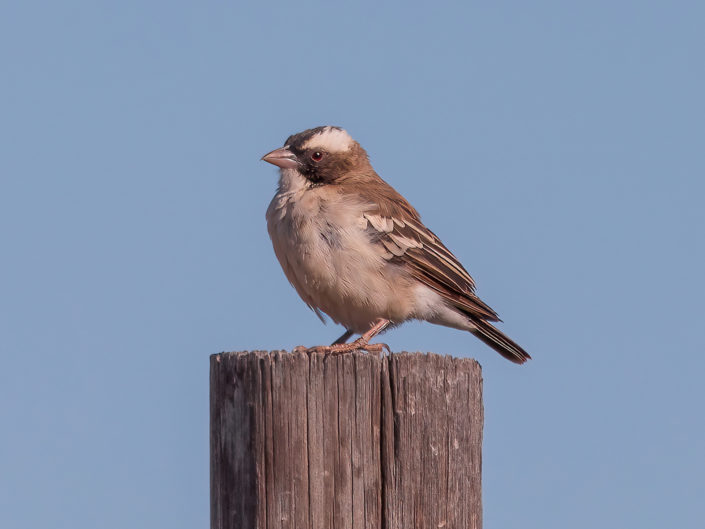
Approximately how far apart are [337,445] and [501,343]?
4225 millimetres

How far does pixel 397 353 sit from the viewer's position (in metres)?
4.14

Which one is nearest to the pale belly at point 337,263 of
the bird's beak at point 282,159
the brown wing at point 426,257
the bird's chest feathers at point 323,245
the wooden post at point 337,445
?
the bird's chest feathers at point 323,245

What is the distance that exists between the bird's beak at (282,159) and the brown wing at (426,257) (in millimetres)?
896

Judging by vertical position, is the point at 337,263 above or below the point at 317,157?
below

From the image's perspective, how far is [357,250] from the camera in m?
7.08

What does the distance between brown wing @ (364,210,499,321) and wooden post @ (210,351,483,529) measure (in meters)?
3.28

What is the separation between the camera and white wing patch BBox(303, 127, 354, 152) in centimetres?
802

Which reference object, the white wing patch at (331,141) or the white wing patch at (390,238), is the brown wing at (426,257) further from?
the white wing patch at (331,141)

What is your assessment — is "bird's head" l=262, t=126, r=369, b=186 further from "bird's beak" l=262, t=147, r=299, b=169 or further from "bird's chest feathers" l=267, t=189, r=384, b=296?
"bird's chest feathers" l=267, t=189, r=384, b=296

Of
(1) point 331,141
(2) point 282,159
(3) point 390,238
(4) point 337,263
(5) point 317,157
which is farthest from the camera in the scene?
(1) point 331,141

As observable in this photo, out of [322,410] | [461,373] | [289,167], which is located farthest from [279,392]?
[289,167]

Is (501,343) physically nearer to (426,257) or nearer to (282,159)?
(426,257)

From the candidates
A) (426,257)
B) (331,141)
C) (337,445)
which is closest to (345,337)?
(426,257)

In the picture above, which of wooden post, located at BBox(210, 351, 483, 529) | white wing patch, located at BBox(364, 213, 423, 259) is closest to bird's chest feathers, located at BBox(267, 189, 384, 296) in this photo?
white wing patch, located at BBox(364, 213, 423, 259)
